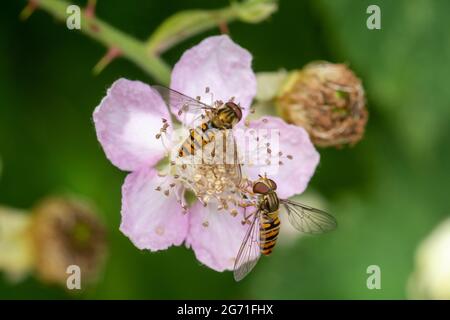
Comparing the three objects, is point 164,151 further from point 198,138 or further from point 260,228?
point 260,228

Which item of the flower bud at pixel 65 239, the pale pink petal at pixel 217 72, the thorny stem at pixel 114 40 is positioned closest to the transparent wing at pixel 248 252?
the pale pink petal at pixel 217 72

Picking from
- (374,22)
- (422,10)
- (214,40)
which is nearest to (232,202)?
(214,40)

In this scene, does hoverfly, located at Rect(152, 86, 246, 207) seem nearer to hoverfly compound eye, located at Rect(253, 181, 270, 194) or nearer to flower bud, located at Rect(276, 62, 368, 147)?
hoverfly compound eye, located at Rect(253, 181, 270, 194)

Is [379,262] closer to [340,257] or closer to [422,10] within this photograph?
[340,257]

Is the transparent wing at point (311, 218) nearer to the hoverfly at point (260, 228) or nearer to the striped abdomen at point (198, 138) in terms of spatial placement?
the hoverfly at point (260, 228)

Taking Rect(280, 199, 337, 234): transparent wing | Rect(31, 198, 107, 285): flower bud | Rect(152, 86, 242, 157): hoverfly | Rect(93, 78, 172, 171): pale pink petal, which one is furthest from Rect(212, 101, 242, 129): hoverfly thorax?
Rect(31, 198, 107, 285): flower bud

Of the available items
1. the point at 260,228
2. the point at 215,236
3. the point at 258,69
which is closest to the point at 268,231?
the point at 260,228
